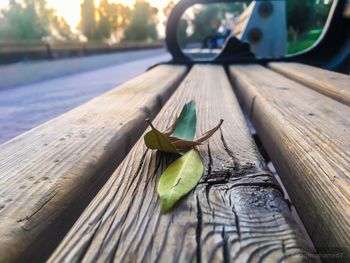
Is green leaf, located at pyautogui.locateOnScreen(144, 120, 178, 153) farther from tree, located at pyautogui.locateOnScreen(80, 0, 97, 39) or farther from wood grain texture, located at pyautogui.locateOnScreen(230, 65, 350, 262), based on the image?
tree, located at pyautogui.locateOnScreen(80, 0, 97, 39)

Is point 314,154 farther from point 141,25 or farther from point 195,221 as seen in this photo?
point 141,25

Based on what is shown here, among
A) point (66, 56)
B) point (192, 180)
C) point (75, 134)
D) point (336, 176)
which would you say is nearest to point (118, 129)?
point (75, 134)

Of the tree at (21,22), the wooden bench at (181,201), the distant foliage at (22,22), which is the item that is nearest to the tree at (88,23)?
the distant foliage at (22,22)

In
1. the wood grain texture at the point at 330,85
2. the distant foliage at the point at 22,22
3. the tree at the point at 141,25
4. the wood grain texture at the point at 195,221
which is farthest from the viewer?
the tree at the point at 141,25

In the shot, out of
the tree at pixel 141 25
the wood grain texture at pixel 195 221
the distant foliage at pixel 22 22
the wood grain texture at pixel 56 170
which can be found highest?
the wood grain texture at pixel 195 221

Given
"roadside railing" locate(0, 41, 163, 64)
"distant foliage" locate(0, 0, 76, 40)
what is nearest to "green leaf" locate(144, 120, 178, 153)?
"roadside railing" locate(0, 41, 163, 64)

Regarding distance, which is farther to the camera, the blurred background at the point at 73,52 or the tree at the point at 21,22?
the tree at the point at 21,22

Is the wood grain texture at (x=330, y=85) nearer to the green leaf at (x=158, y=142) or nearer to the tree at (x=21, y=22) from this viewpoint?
the green leaf at (x=158, y=142)
